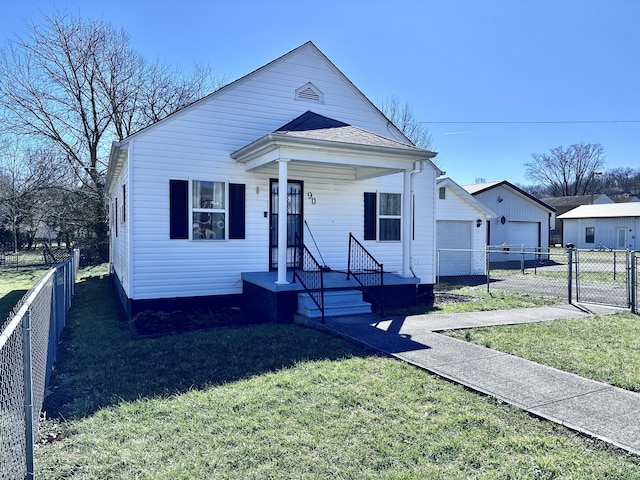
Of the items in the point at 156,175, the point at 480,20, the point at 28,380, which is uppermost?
the point at 480,20

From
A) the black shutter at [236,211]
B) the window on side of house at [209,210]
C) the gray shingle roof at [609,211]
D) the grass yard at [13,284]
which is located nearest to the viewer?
the window on side of house at [209,210]

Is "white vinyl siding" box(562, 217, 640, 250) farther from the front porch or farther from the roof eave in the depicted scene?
the roof eave

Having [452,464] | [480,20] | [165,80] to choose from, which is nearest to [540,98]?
[480,20]

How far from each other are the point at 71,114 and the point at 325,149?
20.1 meters

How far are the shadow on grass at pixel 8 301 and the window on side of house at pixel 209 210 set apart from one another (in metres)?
4.12

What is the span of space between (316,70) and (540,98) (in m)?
17.0

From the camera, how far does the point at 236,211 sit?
31.9 feet

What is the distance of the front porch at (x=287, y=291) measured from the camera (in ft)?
27.2

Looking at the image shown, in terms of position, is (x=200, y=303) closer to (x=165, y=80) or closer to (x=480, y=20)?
(x=480, y=20)

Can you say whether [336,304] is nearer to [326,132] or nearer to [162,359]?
[326,132]

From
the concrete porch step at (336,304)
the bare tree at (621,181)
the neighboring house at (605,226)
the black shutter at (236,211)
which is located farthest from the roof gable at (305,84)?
the bare tree at (621,181)

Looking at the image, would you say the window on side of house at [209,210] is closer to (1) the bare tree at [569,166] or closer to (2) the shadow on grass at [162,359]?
(2) the shadow on grass at [162,359]

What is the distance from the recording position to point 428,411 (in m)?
4.07

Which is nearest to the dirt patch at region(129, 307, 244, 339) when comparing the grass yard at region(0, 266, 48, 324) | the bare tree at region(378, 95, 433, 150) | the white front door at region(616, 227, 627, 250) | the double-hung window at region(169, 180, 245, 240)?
the double-hung window at region(169, 180, 245, 240)
